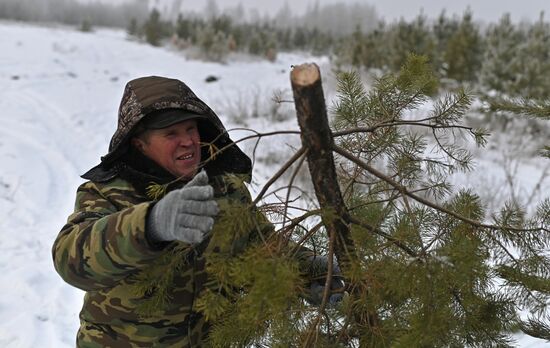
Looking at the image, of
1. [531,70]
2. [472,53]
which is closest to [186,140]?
[531,70]

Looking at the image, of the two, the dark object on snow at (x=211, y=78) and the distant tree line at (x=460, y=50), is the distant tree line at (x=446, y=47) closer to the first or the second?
the distant tree line at (x=460, y=50)

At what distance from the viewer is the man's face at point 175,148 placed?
1.58 m

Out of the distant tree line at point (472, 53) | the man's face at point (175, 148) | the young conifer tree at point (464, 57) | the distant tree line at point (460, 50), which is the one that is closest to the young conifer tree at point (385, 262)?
the man's face at point (175, 148)

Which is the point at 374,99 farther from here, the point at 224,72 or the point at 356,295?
the point at 224,72

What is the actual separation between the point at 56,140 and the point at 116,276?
712 centimetres

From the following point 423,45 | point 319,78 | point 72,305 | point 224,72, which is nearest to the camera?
point 319,78

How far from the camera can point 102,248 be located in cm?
119

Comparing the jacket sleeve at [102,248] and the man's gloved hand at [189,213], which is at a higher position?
the man's gloved hand at [189,213]

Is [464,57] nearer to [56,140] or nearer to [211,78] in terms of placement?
[211,78]

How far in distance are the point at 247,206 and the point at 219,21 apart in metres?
24.9

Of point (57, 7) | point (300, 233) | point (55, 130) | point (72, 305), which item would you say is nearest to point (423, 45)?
point (55, 130)

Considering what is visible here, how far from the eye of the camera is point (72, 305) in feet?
11.9

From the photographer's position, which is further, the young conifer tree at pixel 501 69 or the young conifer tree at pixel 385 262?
the young conifer tree at pixel 501 69

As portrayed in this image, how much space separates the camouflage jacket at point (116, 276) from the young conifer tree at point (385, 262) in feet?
0.43
